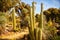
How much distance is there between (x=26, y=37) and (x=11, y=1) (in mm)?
9125

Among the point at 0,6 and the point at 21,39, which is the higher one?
the point at 0,6

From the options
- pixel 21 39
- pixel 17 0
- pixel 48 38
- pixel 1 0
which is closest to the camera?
pixel 48 38

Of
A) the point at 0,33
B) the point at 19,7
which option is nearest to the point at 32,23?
the point at 0,33

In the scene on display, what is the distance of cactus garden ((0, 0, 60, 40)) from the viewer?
38.7 ft

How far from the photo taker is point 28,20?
17797 millimetres

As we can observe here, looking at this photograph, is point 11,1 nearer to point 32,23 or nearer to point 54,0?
point 54,0

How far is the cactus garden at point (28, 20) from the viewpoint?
11.8 m

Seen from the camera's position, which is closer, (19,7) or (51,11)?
(19,7)

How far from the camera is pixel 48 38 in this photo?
1259cm

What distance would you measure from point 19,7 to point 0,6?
3061mm

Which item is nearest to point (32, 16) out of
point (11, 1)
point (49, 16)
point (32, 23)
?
point (32, 23)

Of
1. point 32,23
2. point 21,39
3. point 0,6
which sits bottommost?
point 21,39

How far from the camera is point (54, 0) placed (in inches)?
902

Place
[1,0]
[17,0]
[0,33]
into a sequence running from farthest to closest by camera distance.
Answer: [17,0], [1,0], [0,33]
